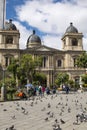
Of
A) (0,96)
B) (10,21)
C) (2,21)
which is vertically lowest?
(0,96)

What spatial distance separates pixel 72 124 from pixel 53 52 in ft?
214

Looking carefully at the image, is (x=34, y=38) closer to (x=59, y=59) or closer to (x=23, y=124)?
(x=59, y=59)

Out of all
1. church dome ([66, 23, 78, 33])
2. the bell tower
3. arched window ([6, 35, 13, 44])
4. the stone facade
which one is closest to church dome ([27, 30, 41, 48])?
the stone facade

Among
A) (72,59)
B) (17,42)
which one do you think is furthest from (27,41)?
(72,59)

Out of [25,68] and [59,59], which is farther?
[59,59]

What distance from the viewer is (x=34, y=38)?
80.8 m

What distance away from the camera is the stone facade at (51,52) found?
7288cm

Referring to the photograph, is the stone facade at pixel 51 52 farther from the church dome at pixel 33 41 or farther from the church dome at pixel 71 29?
the church dome at pixel 33 41

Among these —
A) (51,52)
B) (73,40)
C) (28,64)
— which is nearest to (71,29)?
(73,40)

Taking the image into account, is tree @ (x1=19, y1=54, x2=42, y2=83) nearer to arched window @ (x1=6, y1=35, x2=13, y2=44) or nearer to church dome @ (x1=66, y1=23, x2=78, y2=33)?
arched window @ (x1=6, y1=35, x2=13, y2=44)

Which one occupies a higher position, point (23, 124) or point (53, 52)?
point (53, 52)

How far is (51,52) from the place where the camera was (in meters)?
75.9

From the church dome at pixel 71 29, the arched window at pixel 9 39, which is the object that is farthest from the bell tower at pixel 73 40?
the arched window at pixel 9 39

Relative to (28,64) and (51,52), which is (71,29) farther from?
(28,64)
